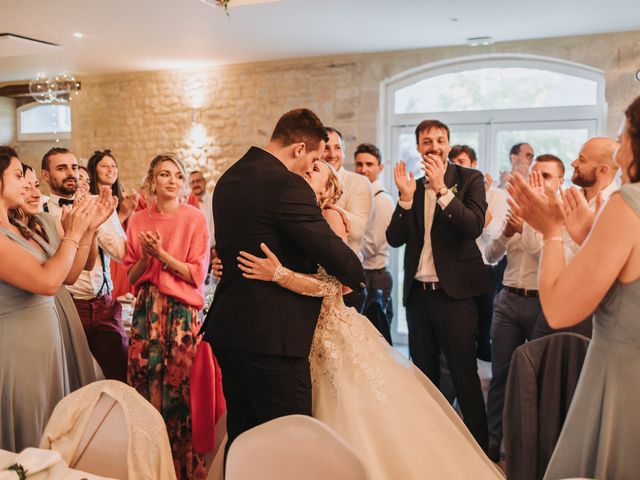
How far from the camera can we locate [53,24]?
654 cm

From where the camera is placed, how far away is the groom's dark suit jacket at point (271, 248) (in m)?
2.26

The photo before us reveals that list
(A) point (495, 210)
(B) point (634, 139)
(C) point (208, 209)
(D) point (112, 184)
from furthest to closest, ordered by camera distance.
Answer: (C) point (208, 209) → (A) point (495, 210) → (D) point (112, 184) → (B) point (634, 139)

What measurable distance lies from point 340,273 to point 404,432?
2.04 feet

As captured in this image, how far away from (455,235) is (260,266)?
64.8 inches

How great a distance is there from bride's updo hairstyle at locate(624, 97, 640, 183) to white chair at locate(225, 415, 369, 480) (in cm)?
104

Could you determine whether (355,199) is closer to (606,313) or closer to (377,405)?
(377,405)

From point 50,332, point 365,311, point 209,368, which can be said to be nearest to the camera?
point 50,332

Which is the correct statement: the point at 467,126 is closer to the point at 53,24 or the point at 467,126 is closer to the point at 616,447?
the point at 53,24

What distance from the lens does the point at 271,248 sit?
2.34 m

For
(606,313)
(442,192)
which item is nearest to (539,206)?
(606,313)

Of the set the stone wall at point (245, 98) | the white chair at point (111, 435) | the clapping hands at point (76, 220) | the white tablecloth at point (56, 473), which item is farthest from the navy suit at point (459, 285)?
the stone wall at point (245, 98)

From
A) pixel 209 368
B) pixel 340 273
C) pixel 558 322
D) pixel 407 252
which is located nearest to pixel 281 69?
pixel 407 252

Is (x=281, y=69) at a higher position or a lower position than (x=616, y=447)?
Answer: higher

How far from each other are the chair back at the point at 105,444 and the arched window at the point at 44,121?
9503mm
